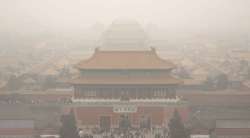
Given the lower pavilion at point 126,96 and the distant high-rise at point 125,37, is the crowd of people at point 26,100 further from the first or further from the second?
the distant high-rise at point 125,37

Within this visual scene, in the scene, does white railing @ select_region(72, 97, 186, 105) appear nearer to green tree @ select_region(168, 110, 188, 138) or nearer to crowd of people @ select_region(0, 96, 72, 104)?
crowd of people @ select_region(0, 96, 72, 104)

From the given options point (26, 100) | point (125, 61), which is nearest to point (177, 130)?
point (125, 61)

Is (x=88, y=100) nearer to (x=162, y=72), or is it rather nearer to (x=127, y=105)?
(x=127, y=105)

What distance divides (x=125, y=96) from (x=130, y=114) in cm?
50

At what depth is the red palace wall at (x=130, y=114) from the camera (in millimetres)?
16312

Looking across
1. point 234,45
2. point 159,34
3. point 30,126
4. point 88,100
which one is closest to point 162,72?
point 88,100

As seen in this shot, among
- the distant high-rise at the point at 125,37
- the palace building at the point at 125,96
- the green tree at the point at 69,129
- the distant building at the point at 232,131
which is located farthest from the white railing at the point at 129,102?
the distant high-rise at the point at 125,37

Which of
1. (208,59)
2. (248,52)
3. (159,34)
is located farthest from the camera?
(159,34)

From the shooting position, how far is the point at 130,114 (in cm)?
1633

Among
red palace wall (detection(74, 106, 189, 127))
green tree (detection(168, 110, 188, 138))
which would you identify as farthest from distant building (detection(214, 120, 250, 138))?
red palace wall (detection(74, 106, 189, 127))

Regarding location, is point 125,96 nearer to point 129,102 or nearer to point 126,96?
point 126,96

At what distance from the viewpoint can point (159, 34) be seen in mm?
A: 45875

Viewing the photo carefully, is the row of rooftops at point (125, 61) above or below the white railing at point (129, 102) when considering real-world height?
above

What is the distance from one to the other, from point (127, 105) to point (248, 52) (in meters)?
19.2
